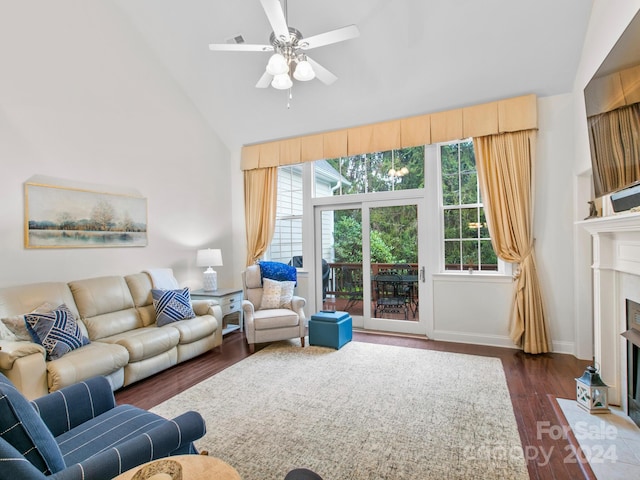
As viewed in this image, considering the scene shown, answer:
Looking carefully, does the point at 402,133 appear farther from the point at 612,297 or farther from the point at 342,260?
the point at 612,297

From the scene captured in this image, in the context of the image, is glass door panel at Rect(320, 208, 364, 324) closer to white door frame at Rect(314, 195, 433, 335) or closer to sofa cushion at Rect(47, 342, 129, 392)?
white door frame at Rect(314, 195, 433, 335)

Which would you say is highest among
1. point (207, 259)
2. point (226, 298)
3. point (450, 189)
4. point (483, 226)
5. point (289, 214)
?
point (450, 189)

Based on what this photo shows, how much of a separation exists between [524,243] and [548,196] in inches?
24.1

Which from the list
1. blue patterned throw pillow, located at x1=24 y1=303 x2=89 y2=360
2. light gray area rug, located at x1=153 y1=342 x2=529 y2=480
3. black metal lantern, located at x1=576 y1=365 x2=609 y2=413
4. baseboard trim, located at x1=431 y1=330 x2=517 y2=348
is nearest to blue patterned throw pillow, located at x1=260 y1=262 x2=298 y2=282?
light gray area rug, located at x1=153 y1=342 x2=529 y2=480

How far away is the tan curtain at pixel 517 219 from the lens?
3.74 metres

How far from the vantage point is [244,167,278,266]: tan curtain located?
5.40 meters

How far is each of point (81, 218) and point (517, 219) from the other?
4920 mm

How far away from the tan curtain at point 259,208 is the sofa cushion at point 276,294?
1.05m

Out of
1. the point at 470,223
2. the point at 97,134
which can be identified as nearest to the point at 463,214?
the point at 470,223

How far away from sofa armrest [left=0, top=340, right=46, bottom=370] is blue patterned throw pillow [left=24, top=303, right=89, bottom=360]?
12 centimetres

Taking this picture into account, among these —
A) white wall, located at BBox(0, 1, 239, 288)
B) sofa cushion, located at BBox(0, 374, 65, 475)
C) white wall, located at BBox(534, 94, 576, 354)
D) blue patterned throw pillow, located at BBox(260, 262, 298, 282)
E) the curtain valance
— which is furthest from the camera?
blue patterned throw pillow, located at BBox(260, 262, 298, 282)

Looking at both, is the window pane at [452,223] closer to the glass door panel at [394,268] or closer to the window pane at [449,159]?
the glass door panel at [394,268]

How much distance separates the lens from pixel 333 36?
254cm

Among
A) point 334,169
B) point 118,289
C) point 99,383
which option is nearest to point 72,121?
point 118,289
